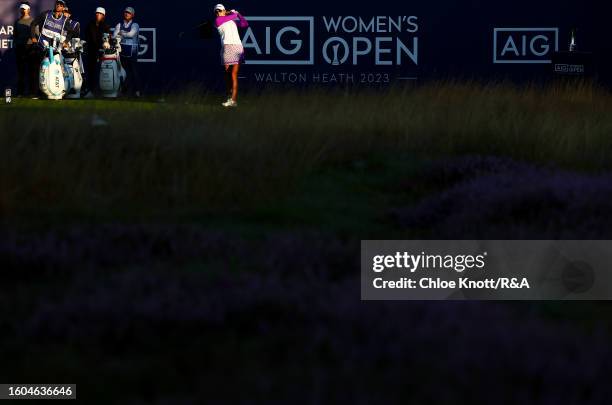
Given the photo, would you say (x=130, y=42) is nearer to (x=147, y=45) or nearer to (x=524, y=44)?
(x=147, y=45)

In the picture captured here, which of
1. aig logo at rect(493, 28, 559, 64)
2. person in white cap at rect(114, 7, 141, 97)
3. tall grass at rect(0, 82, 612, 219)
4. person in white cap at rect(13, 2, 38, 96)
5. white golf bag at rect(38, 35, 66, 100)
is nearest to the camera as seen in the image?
tall grass at rect(0, 82, 612, 219)

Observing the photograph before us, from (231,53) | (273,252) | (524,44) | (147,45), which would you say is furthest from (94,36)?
(273,252)

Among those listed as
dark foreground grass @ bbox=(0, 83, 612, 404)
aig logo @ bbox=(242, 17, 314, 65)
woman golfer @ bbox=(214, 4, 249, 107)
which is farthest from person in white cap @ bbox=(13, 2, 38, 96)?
dark foreground grass @ bbox=(0, 83, 612, 404)

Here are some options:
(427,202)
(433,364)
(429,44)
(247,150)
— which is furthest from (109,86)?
(433,364)

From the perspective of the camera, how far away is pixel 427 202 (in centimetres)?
746

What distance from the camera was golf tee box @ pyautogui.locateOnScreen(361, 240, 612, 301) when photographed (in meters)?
5.11

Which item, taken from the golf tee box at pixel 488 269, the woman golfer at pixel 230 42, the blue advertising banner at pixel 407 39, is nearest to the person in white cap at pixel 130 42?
the blue advertising banner at pixel 407 39

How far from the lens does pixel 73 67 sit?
70.5 feet

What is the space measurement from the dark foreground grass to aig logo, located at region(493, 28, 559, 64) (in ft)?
40.8

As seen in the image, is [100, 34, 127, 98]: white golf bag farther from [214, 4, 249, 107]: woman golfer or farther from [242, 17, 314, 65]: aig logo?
[214, 4, 249, 107]: woman golfer

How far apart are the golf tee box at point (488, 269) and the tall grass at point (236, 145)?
6.47 feet

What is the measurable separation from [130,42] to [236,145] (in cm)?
1370

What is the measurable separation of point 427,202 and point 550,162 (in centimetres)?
221

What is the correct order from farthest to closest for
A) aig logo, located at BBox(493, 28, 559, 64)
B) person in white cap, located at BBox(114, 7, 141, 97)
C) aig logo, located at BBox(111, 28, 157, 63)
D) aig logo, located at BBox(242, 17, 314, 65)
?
aig logo, located at BBox(111, 28, 157, 63) < aig logo, located at BBox(242, 17, 314, 65) < aig logo, located at BBox(493, 28, 559, 64) < person in white cap, located at BBox(114, 7, 141, 97)
